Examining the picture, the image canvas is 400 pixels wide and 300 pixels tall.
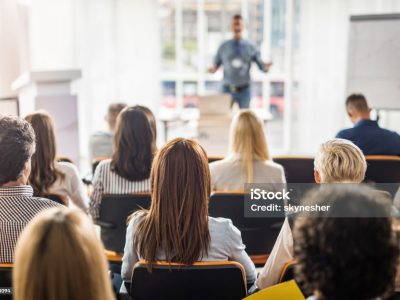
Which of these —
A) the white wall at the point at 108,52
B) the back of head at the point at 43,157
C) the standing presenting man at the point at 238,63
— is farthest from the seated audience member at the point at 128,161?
the white wall at the point at 108,52

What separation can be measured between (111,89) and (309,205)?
19.5 ft

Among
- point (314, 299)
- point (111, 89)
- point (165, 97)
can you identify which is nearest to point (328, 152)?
point (314, 299)

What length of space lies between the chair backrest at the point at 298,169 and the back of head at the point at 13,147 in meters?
1.93

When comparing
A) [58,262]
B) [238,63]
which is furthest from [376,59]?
[58,262]

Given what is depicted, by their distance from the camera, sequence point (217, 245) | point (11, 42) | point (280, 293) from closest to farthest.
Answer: point (280, 293), point (217, 245), point (11, 42)

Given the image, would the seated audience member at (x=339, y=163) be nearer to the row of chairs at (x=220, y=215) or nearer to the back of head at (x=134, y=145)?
the row of chairs at (x=220, y=215)

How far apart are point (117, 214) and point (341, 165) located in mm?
1168

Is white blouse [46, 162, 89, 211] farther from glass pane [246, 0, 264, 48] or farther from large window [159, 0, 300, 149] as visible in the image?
glass pane [246, 0, 264, 48]

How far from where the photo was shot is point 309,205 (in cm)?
126

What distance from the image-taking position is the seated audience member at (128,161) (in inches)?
114

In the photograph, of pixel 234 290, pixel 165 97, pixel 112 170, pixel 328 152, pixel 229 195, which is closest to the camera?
pixel 234 290

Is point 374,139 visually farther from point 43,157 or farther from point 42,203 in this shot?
point 42,203

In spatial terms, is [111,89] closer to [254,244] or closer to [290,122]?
[290,122]

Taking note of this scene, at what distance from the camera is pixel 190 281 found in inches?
64.1
